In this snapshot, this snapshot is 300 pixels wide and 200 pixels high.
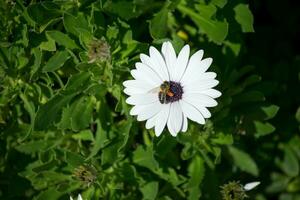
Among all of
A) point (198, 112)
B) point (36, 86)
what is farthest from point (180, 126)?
point (36, 86)

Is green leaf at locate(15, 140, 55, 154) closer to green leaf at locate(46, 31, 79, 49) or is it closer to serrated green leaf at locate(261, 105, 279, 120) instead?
green leaf at locate(46, 31, 79, 49)

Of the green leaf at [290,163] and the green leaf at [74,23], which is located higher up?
the green leaf at [74,23]

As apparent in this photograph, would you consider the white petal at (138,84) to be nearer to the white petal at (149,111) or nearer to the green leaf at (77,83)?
the white petal at (149,111)

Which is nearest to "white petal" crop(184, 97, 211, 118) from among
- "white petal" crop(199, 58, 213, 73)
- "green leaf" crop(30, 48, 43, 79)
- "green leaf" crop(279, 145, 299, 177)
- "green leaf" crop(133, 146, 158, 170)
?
"white petal" crop(199, 58, 213, 73)

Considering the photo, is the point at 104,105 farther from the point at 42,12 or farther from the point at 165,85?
the point at 42,12

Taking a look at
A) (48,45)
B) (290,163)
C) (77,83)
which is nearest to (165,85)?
(77,83)

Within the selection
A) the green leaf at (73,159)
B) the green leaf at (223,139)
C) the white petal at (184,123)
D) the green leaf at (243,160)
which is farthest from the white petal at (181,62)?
the green leaf at (243,160)

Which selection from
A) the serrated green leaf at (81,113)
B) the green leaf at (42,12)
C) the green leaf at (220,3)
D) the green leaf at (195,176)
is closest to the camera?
the green leaf at (42,12)
